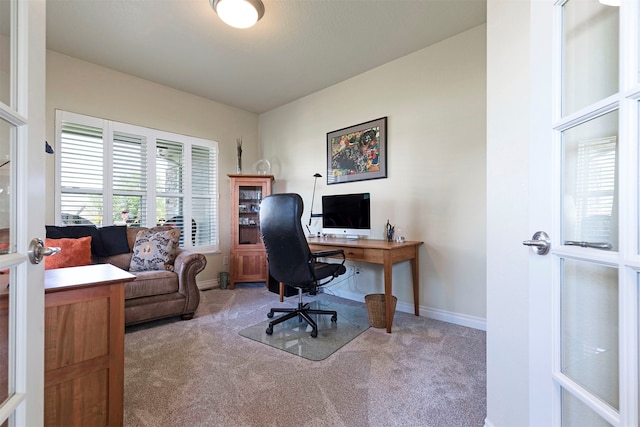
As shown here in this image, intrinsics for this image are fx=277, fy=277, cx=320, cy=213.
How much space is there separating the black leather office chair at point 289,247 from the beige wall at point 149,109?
1.99 meters

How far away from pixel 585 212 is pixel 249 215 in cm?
384

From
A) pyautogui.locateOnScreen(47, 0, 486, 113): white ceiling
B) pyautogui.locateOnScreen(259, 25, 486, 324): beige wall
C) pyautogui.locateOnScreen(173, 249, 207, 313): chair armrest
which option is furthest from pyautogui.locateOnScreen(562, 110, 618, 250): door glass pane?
pyautogui.locateOnScreen(173, 249, 207, 313): chair armrest

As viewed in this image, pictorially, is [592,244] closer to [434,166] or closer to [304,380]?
[304,380]

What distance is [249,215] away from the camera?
13.6 feet

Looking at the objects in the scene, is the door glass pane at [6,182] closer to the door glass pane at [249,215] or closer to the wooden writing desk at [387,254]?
the wooden writing desk at [387,254]

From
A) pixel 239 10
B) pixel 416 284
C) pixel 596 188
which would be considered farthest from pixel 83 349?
pixel 416 284

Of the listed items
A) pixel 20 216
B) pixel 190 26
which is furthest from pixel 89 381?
pixel 190 26

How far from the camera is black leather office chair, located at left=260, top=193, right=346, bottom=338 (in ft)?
7.28

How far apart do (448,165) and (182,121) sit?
338 cm

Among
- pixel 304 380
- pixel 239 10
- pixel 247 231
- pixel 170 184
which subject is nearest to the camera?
pixel 304 380

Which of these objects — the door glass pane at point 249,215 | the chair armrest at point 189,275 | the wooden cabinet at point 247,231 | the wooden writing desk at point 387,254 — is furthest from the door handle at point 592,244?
the door glass pane at point 249,215

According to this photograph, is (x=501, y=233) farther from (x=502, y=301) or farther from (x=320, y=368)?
(x=320, y=368)

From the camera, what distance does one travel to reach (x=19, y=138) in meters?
0.73

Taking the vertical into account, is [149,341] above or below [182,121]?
below
